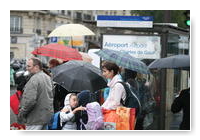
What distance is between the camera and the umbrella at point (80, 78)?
595 cm

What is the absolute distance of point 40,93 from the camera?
6.10 m

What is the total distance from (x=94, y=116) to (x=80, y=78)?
2.09 feet

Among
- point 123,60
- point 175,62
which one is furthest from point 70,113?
point 175,62

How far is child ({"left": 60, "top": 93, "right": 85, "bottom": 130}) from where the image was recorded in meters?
5.61

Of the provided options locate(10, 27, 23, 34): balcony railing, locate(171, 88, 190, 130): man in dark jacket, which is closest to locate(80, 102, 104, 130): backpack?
locate(171, 88, 190, 130): man in dark jacket

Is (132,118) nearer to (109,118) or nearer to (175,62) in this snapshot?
(109,118)

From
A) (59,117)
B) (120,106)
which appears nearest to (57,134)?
(59,117)

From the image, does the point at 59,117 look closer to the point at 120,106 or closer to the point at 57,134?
the point at 57,134

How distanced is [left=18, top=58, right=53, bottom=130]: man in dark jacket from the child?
492mm

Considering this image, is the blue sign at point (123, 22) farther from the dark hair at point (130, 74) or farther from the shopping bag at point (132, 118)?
the shopping bag at point (132, 118)

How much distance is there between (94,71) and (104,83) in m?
0.21

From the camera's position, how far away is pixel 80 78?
599cm

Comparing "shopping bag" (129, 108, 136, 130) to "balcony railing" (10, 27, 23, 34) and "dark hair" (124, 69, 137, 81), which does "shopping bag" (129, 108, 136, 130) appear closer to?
"dark hair" (124, 69, 137, 81)

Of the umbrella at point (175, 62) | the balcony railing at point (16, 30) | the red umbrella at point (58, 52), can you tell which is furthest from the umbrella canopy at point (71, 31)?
the balcony railing at point (16, 30)
